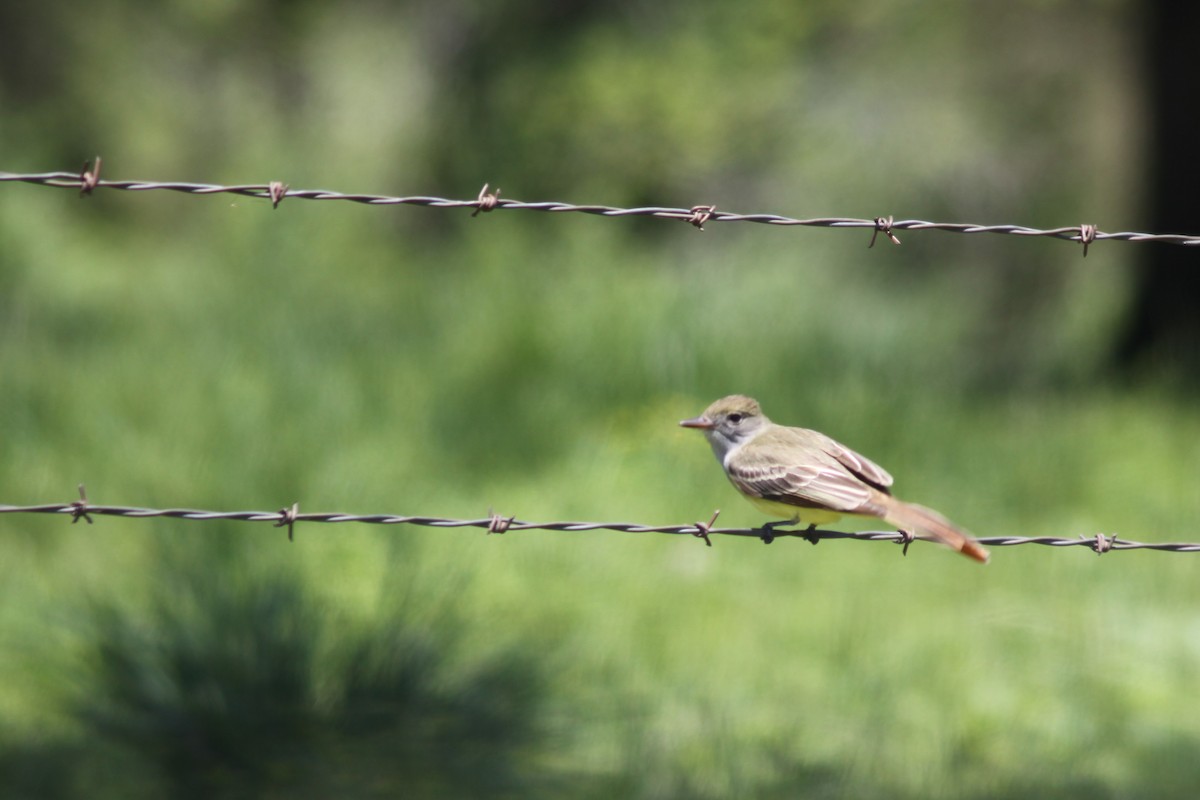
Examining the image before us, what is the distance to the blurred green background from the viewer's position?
16.1ft

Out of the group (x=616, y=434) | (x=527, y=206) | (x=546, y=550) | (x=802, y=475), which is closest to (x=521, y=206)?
(x=527, y=206)

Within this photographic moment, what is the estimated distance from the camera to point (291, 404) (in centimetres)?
799

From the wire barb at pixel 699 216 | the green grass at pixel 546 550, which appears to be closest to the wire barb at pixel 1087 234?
the wire barb at pixel 699 216

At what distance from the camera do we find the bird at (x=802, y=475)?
3.66m

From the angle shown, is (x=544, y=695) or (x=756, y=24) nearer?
(x=544, y=695)

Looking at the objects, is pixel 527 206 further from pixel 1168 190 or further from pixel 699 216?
pixel 1168 190

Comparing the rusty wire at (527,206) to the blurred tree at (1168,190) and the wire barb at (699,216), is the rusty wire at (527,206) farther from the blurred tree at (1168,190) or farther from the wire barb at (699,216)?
the blurred tree at (1168,190)

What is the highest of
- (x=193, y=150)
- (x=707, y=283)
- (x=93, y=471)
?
(x=193, y=150)

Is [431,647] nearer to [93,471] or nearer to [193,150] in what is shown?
[93,471]

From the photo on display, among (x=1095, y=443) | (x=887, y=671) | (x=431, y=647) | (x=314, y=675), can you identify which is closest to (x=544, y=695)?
(x=431, y=647)

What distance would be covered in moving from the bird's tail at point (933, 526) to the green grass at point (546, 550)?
1630 millimetres

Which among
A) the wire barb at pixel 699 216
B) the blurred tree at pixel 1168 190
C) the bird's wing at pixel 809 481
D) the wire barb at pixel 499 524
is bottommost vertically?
the wire barb at pixel 499 524

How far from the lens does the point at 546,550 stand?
6879 millimetres

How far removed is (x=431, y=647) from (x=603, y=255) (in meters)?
5.01
